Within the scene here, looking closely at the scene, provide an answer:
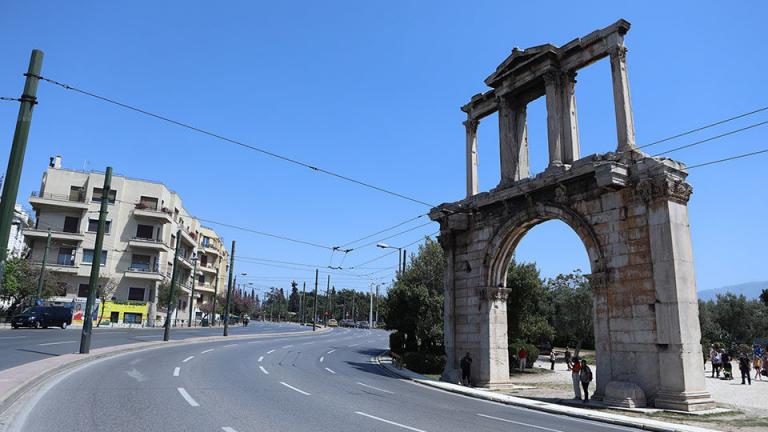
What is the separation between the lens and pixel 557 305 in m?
41.9

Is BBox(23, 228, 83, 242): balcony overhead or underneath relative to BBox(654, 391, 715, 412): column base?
overhead

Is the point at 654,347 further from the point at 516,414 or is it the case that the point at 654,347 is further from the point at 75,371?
the point at 75,371

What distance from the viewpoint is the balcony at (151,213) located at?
54.7 metres

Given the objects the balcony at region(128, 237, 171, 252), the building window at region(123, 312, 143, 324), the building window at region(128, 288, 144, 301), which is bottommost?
the building window at region(123, 312, 143, 324)

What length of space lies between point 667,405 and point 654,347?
5.18ft

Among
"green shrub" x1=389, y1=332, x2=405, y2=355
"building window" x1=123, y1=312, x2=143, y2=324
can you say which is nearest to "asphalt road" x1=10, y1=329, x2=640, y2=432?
"green shrub" x1=389, y1=332, x2=405, y2=355

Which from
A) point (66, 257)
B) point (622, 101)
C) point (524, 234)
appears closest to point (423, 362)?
point (524, 234)

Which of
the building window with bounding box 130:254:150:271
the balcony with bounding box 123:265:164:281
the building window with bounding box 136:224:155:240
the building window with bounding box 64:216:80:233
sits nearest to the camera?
the building window with bounding box 64:216:80:233

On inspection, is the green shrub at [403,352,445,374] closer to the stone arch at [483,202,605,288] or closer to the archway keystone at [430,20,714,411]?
the archway keystone at [430,20,714,411]

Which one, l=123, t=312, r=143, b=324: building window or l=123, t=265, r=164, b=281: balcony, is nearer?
l=123, t=312, r=143, b=324: building window

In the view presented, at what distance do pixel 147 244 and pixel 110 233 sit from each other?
419 centimetres

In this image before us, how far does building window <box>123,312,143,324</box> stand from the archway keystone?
141ft

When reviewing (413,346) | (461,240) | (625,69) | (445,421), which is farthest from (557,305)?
(445,421)

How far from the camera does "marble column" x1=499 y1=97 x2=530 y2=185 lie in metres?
20.7
